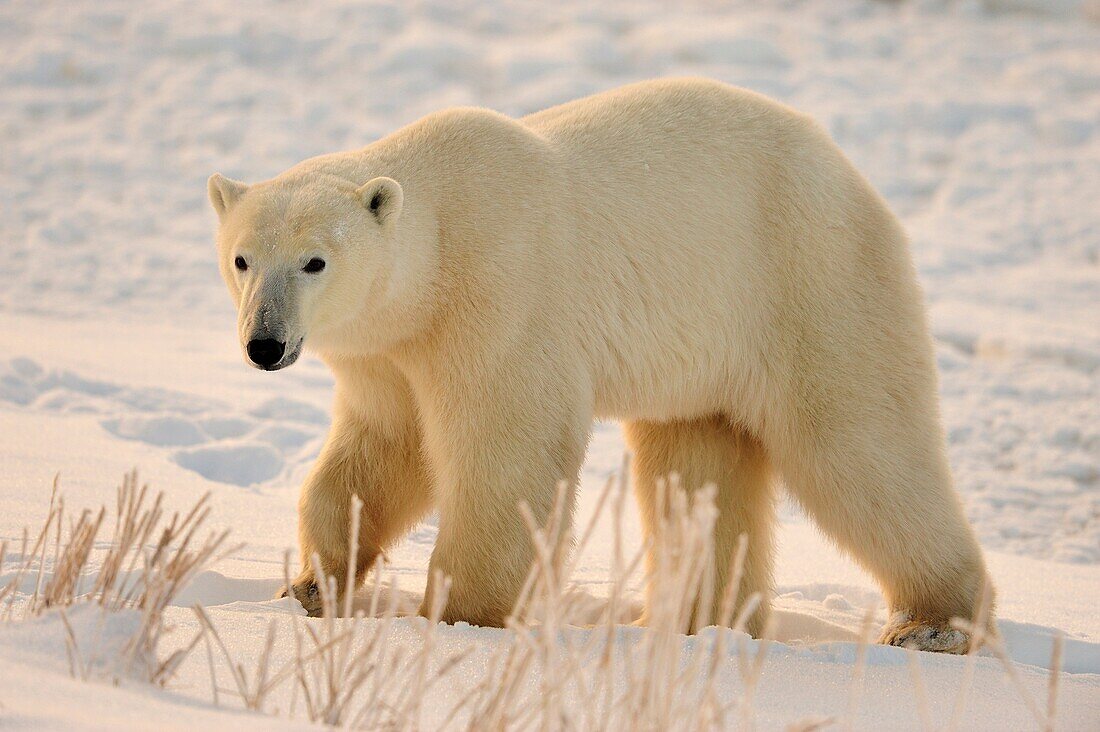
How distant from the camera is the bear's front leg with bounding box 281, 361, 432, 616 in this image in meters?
4.02

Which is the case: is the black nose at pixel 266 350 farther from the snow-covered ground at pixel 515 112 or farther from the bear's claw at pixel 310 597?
the bear's claw at pixel 310 597

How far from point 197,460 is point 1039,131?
877cm

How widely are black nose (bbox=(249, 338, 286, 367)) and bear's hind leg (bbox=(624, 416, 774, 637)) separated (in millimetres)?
1567

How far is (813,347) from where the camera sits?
13.4ft

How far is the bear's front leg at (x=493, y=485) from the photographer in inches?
143

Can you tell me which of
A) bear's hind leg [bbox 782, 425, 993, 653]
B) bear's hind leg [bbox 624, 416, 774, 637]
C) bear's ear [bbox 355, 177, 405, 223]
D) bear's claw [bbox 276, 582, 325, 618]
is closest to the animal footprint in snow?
bear's claw [bbox 276, 582, 325, 618]

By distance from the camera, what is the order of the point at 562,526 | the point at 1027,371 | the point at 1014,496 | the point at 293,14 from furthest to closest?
1. the point at 293,14
2. the point at 1027,371
3. the point at 1014,496
4. the point at 562,526

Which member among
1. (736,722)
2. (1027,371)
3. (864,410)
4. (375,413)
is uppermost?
(1027,371)

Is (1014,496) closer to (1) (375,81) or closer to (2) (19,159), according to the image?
(1) (375,81)

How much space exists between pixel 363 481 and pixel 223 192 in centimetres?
103

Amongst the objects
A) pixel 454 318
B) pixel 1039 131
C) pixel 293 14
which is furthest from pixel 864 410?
pixel 293 14

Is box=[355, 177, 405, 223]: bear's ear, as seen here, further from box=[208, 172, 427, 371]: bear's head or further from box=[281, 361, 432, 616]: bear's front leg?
box=[281, 361, 432, 616]: bear's front leg

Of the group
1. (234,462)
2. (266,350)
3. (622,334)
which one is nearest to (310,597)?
(266,350)

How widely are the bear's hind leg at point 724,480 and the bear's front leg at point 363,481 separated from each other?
32.6 inches
